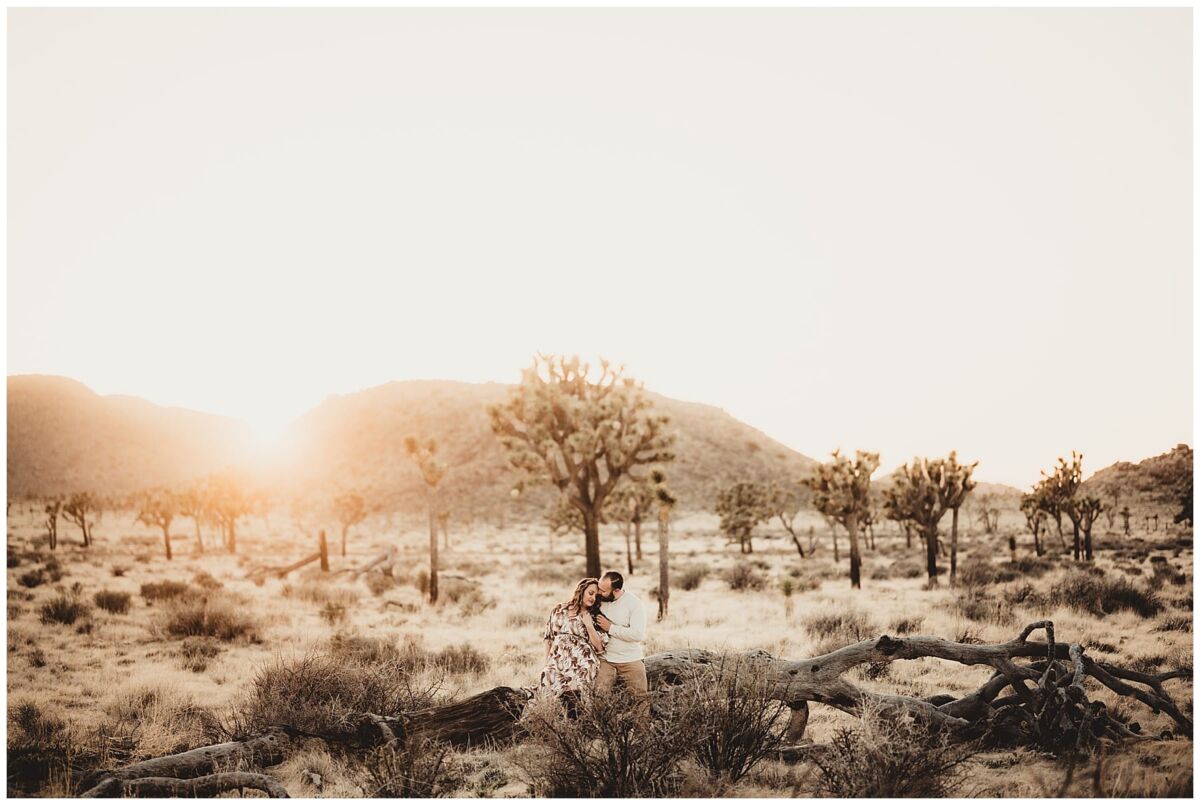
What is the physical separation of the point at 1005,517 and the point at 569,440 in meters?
75.7

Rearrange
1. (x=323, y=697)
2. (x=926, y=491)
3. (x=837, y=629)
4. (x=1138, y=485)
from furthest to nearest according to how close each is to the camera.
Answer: (x=1138, y=485) < (x=926, y=491) < (x=837, y=629) < (x=323, y=697)

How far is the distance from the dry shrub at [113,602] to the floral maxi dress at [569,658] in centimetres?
1443

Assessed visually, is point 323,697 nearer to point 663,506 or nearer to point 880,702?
point 880,702

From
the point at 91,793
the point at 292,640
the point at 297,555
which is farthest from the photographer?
the point at 297,555

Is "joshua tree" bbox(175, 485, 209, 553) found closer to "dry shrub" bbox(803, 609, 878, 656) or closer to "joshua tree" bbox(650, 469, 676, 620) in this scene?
"joshua tree" bbox(650, 469, 676, 620)

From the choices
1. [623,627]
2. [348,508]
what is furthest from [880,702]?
[348,508]

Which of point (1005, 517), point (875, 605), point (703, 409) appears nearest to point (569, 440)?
point (875, 605)

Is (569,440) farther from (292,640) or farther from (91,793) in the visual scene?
(91,793)

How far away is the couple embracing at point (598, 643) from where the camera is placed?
6332mm

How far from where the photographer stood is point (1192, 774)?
6.58 metres

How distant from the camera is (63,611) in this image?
50.5ft

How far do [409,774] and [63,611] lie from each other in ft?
44.3

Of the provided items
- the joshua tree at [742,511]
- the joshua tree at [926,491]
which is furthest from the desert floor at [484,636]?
the joshua tree at [742,511]

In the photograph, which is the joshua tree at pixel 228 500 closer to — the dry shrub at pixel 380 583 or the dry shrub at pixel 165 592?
the dry shrub at pixel 380 583
